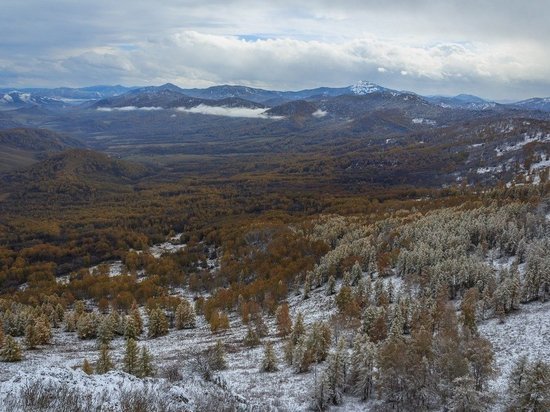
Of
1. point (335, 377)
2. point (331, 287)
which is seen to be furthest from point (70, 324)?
point (335, 377)

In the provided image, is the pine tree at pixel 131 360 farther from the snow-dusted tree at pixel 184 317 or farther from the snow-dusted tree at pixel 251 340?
the snow-dusted tree at pixel 184 317

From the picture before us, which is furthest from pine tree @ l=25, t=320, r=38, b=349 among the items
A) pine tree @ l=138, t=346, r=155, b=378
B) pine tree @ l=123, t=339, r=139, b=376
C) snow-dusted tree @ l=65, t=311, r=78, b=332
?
pine tree @ l=138, t=346, r=155, b=378

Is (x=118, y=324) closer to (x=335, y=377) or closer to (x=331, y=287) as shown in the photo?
(x=331, y=287)

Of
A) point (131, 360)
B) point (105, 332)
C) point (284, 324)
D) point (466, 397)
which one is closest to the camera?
point (466, 397)

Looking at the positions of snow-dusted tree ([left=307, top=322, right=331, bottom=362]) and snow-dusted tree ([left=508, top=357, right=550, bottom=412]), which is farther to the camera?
snow-dusted tree ([left=307, top=322, right=331, bottom=362])

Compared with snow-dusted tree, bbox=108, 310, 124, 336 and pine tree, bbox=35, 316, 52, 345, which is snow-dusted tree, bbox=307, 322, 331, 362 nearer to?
snow-dusted tree, bbox=108, 310, 124, 336

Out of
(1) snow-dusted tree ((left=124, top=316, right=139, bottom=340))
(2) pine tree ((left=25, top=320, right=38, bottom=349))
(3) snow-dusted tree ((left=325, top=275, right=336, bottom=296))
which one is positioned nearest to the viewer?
(2) pine tree ((left=25, top=320, right=38, bottom=349))

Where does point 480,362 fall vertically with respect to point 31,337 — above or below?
above
